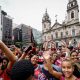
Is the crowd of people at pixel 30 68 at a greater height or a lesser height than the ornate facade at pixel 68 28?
lesser

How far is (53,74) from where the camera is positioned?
136 inches

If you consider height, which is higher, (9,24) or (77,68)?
(9,24)

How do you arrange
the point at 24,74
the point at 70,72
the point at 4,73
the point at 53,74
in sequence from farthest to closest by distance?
the point at 4,73 → the point at 53,74 → the point at 70,72 → the point at 24,74

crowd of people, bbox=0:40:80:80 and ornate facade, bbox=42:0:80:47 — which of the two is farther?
ornate facade, bbox=42:0:80:47

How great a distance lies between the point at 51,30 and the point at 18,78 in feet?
218

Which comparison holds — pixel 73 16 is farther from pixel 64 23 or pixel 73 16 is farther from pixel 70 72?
pixel 70 72

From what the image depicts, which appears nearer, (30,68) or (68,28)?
(30,68)

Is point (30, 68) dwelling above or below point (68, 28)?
below

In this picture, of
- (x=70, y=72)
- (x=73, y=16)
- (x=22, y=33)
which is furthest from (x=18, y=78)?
(x=22, y=33)

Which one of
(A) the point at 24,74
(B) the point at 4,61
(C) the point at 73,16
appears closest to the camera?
(A) the point at 24,74

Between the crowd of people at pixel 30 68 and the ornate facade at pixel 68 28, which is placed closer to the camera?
the crowd of people at pixel 30 68

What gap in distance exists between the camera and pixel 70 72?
3.22 metres

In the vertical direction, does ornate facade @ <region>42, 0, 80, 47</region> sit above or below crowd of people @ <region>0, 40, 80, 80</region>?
above

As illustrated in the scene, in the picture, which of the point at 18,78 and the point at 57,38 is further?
the point at 57,38
